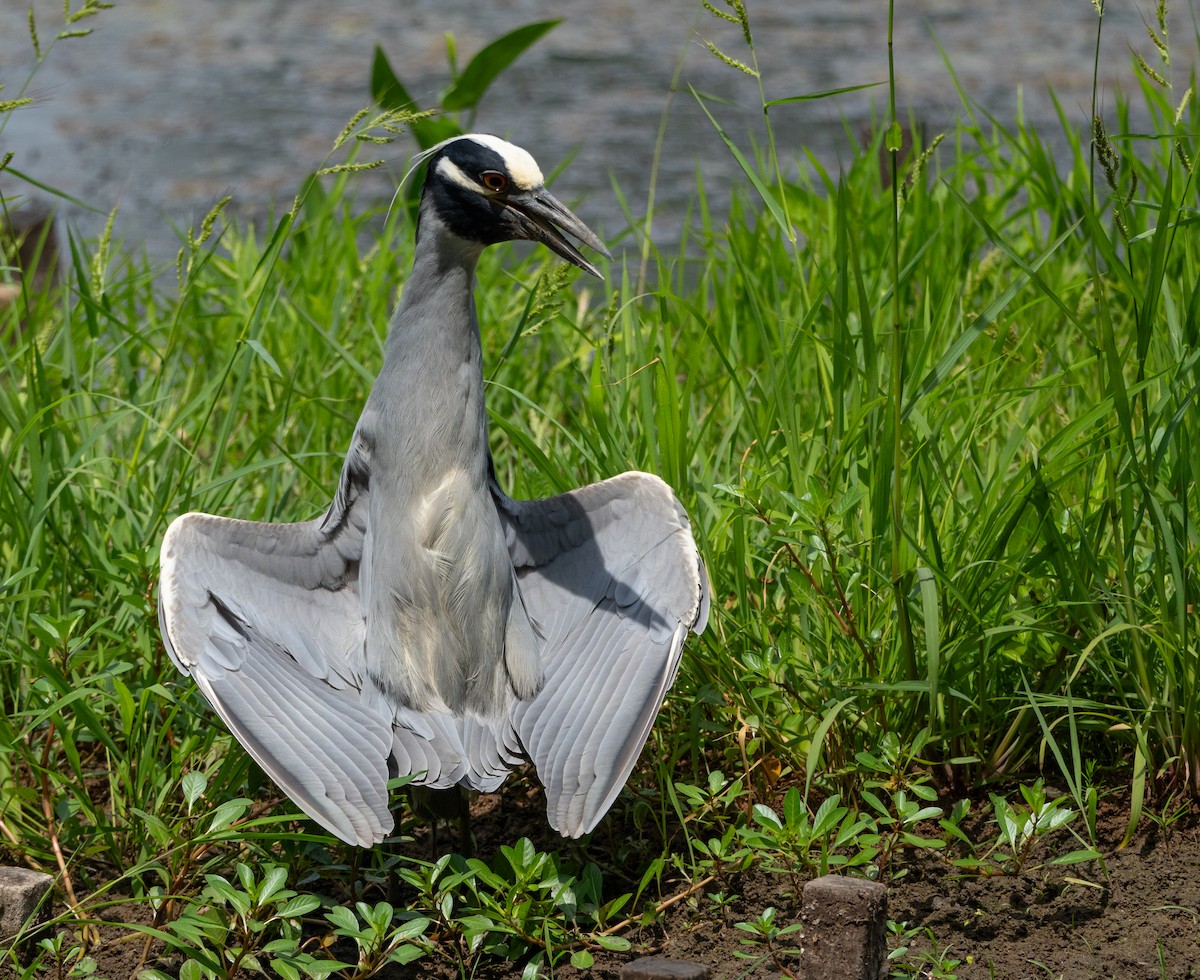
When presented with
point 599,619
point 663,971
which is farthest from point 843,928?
point 599,619

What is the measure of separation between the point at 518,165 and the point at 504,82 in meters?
6.77

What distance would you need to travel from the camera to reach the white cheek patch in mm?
2756

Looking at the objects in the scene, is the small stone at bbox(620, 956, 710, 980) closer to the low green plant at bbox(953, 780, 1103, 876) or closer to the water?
the low green plant at bbox(953, 780, 1103, 876)

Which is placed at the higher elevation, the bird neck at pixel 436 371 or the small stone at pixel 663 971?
the bird neck at pixel 436 371

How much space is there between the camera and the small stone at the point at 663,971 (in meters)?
2.05

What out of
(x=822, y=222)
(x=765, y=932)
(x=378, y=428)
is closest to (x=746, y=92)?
(x=822, y=222)

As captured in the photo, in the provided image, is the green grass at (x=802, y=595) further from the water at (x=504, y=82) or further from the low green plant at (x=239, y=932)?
the water at (x=504, y=82)

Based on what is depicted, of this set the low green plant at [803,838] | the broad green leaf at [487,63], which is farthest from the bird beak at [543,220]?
the broad green leaf at [487,63]

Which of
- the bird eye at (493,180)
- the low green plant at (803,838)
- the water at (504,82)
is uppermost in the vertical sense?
the bird eye at (493,180)

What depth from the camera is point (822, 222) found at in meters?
4.96

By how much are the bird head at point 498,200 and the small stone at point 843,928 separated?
122 cm

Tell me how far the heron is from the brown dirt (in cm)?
33

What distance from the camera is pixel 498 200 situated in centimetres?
280

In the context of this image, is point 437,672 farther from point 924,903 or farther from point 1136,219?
point 1136,219
